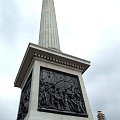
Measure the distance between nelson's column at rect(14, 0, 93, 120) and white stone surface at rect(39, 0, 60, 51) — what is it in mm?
79

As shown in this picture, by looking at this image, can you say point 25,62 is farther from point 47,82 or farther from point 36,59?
point 47,82

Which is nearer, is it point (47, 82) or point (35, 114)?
point (35, 114)

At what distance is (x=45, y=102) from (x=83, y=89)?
10.4 feet

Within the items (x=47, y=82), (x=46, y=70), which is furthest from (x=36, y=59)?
(x=47, y=82)

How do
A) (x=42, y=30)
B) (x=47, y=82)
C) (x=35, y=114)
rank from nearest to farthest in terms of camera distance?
(x=35, y=114), (x=47, y=82), (x=42, y=30)

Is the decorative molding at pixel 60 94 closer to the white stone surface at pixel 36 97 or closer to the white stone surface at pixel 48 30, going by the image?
the white stone surface at pixel 36 97

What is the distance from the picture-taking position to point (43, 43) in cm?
1331

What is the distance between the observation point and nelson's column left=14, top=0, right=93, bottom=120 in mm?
9062

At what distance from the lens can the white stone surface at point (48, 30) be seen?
13.3 meters

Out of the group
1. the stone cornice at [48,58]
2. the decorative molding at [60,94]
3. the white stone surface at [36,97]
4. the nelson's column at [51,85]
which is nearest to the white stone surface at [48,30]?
the nelson's column at [51,85]

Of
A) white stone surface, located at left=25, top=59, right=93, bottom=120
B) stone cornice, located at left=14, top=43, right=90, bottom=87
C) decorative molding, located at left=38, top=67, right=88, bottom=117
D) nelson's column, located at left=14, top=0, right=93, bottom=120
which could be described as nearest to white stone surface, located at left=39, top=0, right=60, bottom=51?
nelson's column, located at left=14, top=0, right=93, bottom=120

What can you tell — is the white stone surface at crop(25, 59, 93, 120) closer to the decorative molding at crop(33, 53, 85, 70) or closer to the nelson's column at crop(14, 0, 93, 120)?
the nelson's column at crop(14, 0, 93, 120)

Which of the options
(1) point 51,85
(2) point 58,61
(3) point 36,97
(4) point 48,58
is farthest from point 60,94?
(4) point 48,58

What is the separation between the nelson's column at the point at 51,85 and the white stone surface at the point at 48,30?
0.08 meters
